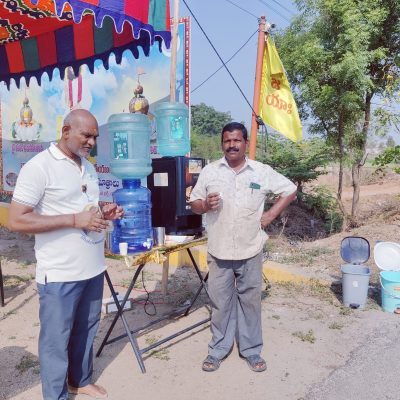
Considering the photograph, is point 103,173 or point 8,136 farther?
point 8,136

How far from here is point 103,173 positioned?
692cm

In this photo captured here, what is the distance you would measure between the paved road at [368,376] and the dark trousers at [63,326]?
Answer: 5.41 feet

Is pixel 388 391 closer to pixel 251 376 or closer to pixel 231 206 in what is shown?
pixel 251 376

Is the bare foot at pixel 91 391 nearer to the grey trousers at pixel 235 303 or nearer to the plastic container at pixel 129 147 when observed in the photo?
the grey trousers at pixel 235 303

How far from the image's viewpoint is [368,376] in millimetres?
3387

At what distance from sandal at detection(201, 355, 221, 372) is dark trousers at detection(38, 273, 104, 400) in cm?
100

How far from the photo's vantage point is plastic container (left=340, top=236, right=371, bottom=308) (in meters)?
4.64

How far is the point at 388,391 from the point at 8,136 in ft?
28.5

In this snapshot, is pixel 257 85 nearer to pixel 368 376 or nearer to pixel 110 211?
pixel 110 211

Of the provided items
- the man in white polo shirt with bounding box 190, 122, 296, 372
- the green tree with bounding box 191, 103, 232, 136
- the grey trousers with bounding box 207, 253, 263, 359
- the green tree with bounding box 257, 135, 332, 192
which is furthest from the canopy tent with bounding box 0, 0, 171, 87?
the green tree with bounding box 191, 103, 232, 136

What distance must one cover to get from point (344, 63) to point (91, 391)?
6.57 meters

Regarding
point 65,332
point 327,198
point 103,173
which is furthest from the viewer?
point 327,198

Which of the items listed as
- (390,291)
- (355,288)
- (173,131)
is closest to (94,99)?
(173,131)

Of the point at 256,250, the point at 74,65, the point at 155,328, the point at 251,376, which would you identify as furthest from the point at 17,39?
the point at 251,376
